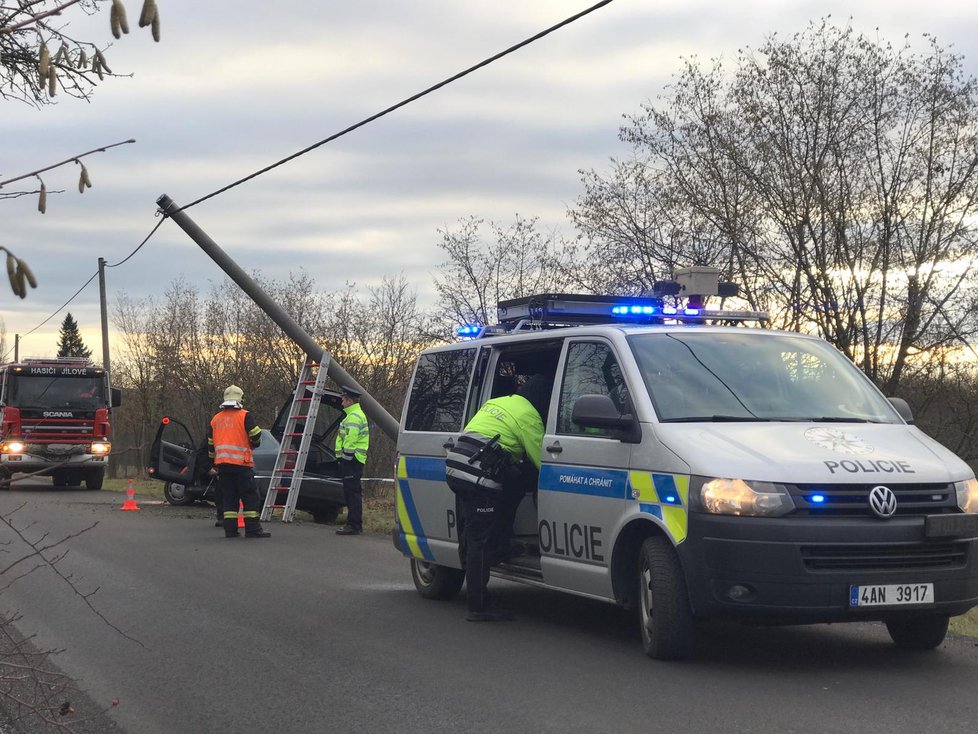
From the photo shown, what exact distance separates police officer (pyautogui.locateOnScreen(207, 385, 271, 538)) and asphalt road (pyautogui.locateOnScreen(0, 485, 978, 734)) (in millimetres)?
4462

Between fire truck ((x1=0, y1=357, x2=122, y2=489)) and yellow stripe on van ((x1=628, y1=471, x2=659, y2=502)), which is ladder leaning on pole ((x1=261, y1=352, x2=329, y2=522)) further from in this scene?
yellow stripe on van ((x1=628, y1=471, x2=659, y2=502))

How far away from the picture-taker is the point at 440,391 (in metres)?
10.1

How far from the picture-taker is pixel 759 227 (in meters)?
24.9

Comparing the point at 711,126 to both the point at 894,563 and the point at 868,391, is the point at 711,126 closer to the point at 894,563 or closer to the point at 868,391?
the point at 868,391

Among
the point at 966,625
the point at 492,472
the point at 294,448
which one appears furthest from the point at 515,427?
the point at 294,448

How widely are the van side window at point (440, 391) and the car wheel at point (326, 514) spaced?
9.06 meters

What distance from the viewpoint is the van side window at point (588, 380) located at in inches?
308

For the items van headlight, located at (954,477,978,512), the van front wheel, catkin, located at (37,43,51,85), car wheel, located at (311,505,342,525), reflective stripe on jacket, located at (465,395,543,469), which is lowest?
→ car wheel, located at (311,505,342,525)

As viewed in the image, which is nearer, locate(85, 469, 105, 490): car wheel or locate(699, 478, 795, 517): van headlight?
locate(699, 478, 795, 517): van headlight

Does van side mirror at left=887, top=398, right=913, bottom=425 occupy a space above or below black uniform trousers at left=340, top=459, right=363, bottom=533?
above

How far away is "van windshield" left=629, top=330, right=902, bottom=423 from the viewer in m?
7.47

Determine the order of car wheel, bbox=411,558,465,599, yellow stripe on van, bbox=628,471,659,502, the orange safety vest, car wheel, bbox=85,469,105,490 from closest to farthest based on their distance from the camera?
yellow stripe on van, bbox=628,471,659,502
car wheel, bbox=411,558,465,599
the orange safety vest
car wheel, bbox=85,469,105,490

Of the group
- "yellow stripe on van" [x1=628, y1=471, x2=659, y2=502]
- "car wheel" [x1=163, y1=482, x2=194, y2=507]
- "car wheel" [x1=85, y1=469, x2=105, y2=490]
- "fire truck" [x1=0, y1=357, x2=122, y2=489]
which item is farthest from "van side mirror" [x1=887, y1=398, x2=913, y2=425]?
"car wheel" [x1=85, y1=469, x2=105, y2=490]

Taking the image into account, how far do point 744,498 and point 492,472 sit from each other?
2320mm
